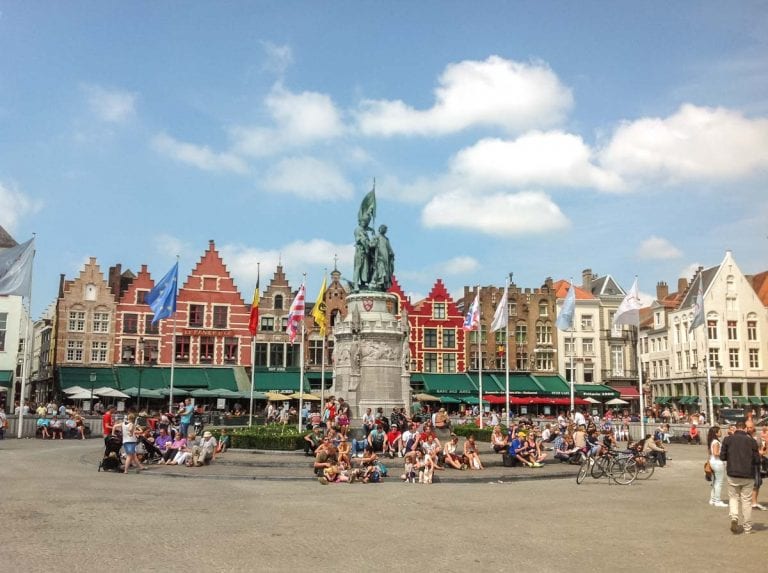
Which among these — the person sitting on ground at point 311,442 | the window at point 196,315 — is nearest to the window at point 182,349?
the window at point 196,315

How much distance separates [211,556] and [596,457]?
40.1ft

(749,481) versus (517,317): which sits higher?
(517,317)

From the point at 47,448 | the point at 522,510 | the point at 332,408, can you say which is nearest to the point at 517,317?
the point at 332,408

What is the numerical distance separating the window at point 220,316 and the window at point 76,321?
9.93 m

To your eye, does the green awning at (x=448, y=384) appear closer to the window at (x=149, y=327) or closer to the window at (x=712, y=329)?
the window at (x=712, y=329)

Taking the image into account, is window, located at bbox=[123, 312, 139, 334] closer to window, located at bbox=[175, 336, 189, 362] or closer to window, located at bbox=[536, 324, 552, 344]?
window, located at bbox=[175, 336, 189, 362]

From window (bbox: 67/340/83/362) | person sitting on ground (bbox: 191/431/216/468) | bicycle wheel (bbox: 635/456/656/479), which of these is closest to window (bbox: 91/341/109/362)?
window (bbox: 67/340/83/362)

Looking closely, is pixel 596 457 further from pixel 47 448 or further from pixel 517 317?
pixel 517 317

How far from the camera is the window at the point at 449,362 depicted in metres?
63.1

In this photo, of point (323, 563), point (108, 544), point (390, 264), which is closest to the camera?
point (323, 563)

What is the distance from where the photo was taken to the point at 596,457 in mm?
18891

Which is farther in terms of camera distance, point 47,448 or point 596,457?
point 47,448

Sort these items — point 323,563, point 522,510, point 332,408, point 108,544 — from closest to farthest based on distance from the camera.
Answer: point 323,563
point 108,544
point 522,510
point 332,408

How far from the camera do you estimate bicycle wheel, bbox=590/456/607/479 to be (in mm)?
18469
